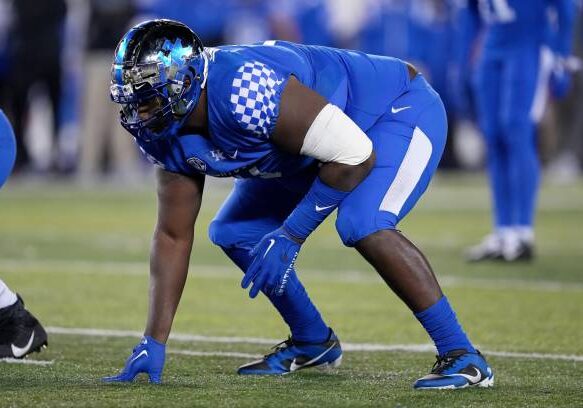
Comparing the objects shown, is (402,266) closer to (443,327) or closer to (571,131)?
(443,327)

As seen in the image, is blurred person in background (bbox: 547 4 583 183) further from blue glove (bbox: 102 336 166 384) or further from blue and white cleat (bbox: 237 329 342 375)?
blue glove (bbox: 102 336 166 384)

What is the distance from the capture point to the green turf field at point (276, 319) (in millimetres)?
4695

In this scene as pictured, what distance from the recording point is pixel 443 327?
4867 mm

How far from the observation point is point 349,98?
5.02 metres

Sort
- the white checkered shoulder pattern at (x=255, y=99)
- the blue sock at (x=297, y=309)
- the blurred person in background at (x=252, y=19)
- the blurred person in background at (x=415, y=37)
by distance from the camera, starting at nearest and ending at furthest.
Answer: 1. the white checkered shoulder pattern at (x=255, y=99)
2. the blue sock at (x=297, y=309)
3. the blurred person in background at (x=252, y=19)
4. the blurred person in background at (x=415, y=37)

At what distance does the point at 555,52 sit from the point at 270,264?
600 cm

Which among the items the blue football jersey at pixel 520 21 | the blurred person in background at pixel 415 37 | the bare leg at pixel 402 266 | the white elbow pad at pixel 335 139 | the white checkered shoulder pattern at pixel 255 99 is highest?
the white checkered shoulder pattern at pixel 255 99

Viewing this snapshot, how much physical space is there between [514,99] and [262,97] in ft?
18.1

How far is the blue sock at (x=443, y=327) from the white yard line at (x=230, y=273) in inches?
128

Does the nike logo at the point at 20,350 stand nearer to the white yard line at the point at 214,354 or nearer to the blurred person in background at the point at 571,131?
the white yard line at the point at 214,354

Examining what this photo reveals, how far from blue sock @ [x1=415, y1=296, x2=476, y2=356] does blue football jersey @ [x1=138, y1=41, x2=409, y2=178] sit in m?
0.68

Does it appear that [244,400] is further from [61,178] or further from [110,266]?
[61,178]

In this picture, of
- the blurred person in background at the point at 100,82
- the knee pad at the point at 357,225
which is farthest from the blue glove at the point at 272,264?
the blurred person in background at the point at 100,82

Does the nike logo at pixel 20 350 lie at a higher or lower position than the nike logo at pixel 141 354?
lower
